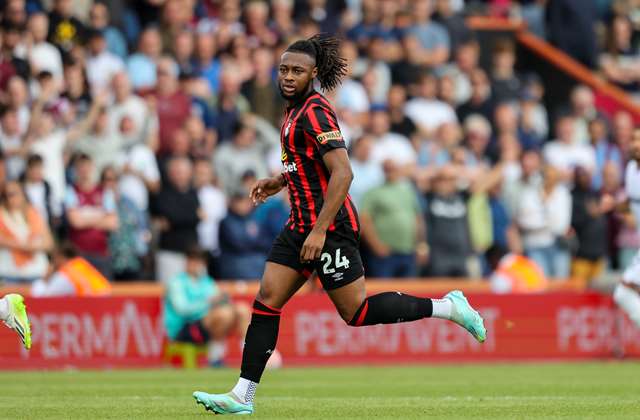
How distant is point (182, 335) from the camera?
54.4 feet

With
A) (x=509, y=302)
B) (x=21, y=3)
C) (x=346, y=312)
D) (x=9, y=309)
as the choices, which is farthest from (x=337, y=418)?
(x=21, y=3)

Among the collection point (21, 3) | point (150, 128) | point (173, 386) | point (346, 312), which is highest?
point (21, 3)

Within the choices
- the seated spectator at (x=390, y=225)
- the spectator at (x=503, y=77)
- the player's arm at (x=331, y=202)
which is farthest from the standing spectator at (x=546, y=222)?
the player's arm at (x=331, y=202)

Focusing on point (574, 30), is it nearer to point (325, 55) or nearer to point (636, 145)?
point (636, 145)

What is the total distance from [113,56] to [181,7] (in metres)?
1.59

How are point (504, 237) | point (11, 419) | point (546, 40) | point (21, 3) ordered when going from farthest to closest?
point (546, 40)
point (504, 237)
point (21, 3)
point (11, 419)

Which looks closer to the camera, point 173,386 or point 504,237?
point 173,386

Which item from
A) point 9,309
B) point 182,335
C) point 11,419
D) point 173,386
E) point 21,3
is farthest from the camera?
point 21,3

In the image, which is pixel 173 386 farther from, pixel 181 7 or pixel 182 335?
pixel 181 7

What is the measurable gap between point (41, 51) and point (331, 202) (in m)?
9.82

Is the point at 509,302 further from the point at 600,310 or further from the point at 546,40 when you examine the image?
the point at 546,40

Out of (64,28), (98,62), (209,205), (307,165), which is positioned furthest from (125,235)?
(307,165)

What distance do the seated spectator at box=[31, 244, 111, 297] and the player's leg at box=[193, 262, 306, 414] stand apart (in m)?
7.53

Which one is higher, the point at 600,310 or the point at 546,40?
the point at 546,40
